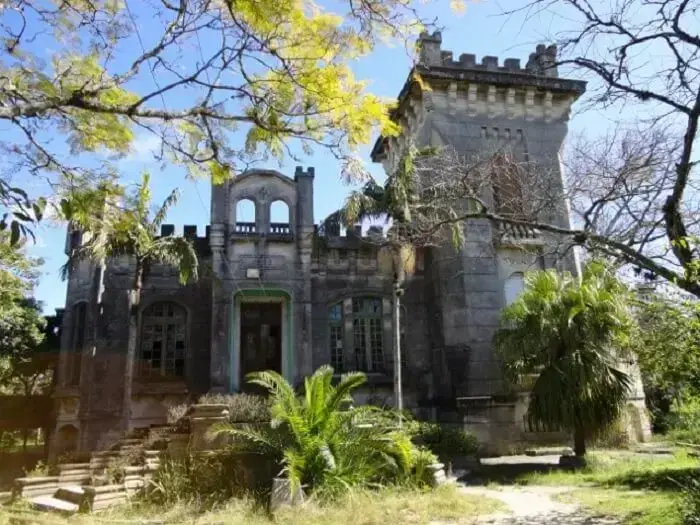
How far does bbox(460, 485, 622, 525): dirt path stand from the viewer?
8.07m

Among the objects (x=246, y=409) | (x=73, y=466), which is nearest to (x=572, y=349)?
(x=246, y=409)

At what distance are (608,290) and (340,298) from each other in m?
7.57

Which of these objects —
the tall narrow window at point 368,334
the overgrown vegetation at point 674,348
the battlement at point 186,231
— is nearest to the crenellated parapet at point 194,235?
the battlement at point 186,231

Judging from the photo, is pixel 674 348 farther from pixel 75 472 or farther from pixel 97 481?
pixel 75 472

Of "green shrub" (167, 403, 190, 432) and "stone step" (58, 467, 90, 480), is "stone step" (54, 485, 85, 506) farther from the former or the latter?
"green shrub" (167, 403, 190, 432)

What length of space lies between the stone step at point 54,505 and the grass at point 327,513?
39 centimetres

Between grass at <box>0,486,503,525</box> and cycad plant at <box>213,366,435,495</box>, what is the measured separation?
60 centimetres

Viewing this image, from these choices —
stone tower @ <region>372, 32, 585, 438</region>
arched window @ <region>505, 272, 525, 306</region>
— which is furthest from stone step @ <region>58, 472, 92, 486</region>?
arched window @ <region>505, 272, 525, 306</region>

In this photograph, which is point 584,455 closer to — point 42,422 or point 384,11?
point 384,11

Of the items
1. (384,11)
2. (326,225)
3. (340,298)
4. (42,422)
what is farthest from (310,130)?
(42,422)

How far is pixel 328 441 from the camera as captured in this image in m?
9.95

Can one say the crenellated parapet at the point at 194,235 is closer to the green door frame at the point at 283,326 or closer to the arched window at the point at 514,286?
the green door frame at the point at 283,326

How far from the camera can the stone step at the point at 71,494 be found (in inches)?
387

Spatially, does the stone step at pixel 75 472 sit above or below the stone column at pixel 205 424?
below
